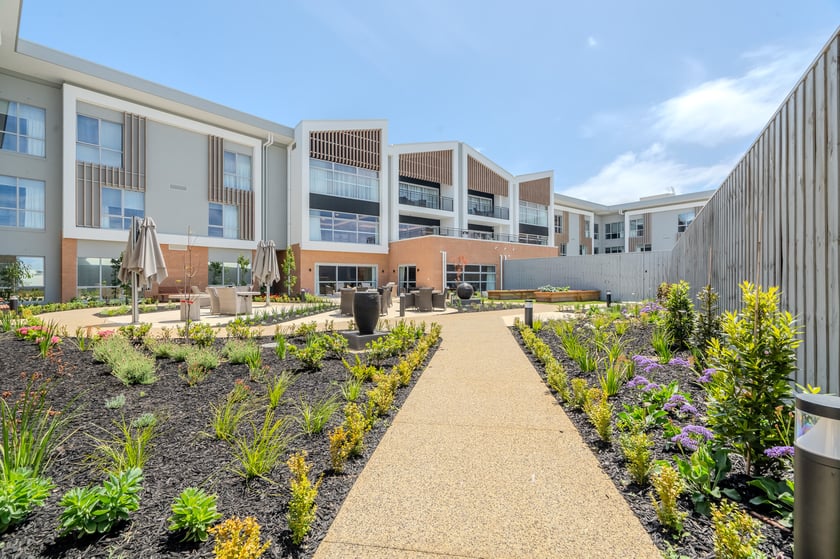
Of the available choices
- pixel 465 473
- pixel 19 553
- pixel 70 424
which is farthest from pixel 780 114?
pixel 70 424

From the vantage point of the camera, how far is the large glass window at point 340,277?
1056 inches

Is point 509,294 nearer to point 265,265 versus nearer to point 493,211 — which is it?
point 493,211

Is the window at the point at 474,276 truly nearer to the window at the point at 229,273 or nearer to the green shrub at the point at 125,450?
the window at the point at 229,273

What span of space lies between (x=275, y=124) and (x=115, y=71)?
862 cm

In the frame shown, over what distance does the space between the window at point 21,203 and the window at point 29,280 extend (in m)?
1.54

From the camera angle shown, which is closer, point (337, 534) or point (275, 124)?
point (337, 534)

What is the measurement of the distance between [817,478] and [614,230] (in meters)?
49.9

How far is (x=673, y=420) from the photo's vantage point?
3.83 meters

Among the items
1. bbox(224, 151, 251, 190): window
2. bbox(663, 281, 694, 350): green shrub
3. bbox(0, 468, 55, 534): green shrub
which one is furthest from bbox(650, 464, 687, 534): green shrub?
bbox(224, 151, 251, 190): window

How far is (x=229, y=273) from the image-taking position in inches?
979

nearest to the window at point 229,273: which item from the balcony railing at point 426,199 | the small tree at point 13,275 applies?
the small tree at point 13,275

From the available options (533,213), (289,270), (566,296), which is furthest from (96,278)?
(533,213)

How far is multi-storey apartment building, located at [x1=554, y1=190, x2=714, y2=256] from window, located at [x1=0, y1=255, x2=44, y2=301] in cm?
3928

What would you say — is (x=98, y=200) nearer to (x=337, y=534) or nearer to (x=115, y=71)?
(x=115, y=71)
